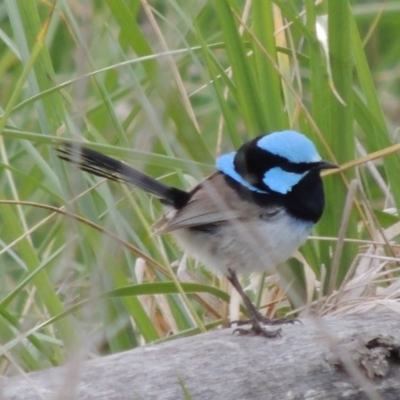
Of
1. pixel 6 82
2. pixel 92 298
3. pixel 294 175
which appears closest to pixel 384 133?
pixel 294 175

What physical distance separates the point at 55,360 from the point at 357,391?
0.84m

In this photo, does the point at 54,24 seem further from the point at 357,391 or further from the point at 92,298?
the point at 92,298

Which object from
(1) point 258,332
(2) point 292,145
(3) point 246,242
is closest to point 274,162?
(2) point 292,145

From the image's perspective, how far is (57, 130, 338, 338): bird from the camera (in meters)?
2.30

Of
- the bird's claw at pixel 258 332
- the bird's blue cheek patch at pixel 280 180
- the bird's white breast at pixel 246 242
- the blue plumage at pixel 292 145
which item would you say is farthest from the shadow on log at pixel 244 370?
the bird's blue cheek patch at pixel 280 180

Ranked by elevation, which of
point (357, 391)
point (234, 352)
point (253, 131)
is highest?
point (253, 131)

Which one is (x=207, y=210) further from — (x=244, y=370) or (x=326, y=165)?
(x=244, y=370)

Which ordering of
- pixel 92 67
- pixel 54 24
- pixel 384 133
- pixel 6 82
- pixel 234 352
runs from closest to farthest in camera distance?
pixel 234 352, pixel 92 67, pixel 384 133, pixel 54 24, pixel 6 82

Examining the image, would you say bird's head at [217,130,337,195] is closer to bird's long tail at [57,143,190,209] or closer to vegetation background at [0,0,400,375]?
vegetation background at [0,0,400,375]

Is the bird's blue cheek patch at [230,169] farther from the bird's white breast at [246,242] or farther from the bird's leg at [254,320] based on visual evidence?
the bird's leg at [254,320]

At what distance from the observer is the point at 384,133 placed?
2389 mm

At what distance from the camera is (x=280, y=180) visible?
8.20 ft

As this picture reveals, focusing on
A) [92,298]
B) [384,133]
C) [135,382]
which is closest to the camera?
[92,298]

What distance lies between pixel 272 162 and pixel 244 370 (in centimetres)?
92
